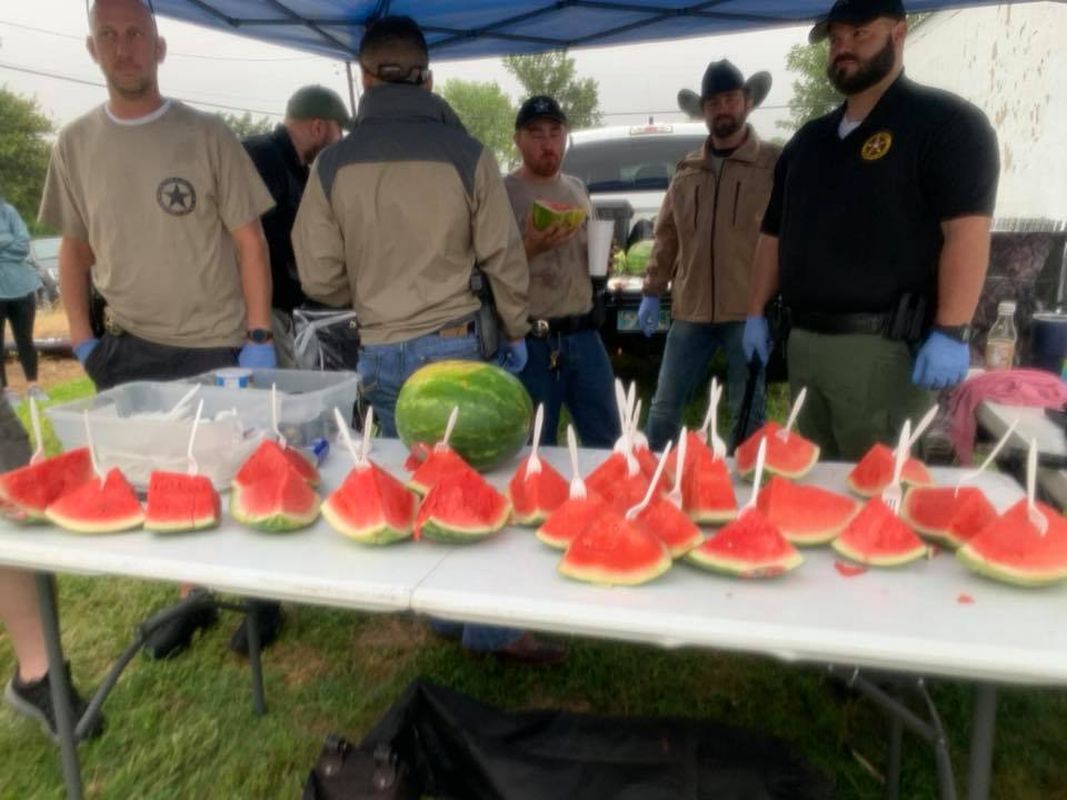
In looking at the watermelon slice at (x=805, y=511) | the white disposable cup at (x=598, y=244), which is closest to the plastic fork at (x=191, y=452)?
the watermelon slice at (x=805, y=511)

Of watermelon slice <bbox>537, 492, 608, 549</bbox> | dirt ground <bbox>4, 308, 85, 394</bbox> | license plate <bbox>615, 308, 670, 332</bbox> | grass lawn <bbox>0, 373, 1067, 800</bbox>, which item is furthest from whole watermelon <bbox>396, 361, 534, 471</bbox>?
dirt ground <bbox>4, 308, 85, 394</bbox>

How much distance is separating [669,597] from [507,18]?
13.7ft

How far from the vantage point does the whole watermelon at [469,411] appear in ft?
6.58

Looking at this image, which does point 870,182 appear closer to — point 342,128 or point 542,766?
point 542,766

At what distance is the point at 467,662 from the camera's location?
10.3ft

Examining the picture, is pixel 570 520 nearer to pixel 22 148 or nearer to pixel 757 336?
pixel 757 336

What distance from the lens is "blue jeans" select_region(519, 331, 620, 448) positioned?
12.7 feet

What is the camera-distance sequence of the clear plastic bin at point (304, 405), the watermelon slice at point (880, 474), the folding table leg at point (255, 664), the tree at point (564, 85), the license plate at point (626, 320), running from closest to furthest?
the watermelon slice at point (880, 474)
the clear plastic bin at point (304, 405)
the folding table leg at point (255, 664)
the license plate at point (626, 320)
the tree at point (564, 85)

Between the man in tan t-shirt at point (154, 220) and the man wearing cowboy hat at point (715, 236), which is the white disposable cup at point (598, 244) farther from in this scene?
the man in tan t-shirt at point (154, 220)

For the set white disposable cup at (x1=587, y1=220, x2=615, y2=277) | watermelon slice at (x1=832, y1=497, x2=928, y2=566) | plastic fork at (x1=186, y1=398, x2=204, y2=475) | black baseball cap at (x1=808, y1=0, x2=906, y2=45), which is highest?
black baseball cap at (x1=808, y1=0, x2=906, y2=45)

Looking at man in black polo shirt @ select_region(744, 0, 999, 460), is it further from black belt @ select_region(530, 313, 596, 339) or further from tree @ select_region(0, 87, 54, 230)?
tree @ select_region(0, 87, 54, 230)

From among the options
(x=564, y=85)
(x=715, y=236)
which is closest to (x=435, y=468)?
(x=715, y=236)

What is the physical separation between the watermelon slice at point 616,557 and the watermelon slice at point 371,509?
1.26 ft

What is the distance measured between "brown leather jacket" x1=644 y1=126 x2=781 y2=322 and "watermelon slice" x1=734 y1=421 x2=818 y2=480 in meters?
2.31
